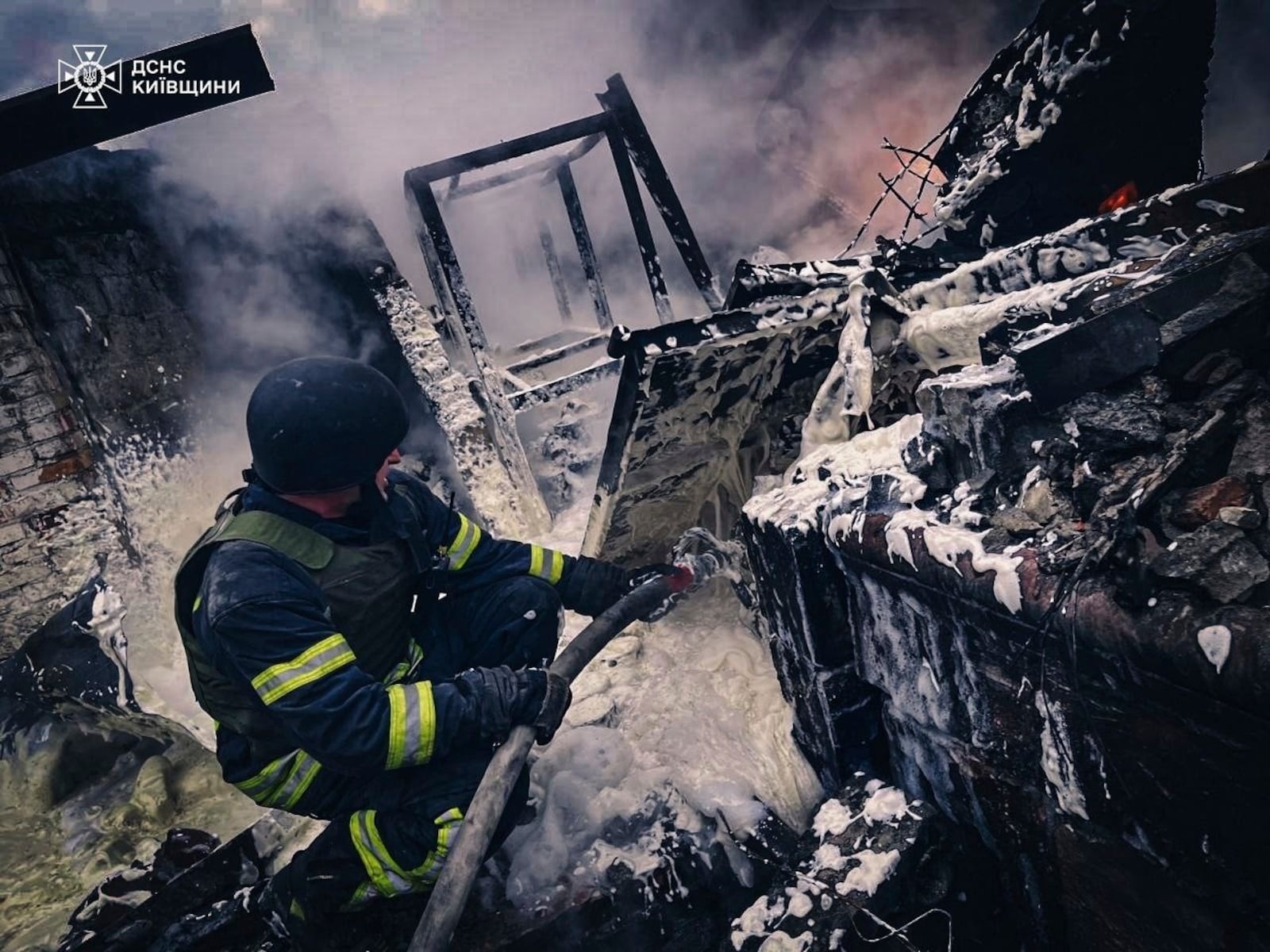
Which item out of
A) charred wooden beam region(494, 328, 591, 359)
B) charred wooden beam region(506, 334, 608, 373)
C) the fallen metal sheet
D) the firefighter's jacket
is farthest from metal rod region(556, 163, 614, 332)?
the firefighter's jacket

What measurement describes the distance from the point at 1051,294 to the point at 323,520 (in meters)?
2.20

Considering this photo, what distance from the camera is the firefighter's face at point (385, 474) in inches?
75.3

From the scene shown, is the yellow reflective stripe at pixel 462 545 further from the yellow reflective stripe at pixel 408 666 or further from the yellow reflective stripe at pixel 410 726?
the yellow reflective stripe at pixel 410 726

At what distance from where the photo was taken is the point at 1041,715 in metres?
1.12

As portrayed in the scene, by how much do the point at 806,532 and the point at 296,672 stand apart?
127 cm

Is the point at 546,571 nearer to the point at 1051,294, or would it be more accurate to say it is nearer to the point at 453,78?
the point at 1051,294

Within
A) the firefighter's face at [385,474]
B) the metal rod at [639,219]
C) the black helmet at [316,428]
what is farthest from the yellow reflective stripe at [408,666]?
the metal rod at [639,219]

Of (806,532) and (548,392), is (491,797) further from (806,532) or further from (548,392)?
(548,392)

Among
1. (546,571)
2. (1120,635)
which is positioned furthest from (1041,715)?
(546,571)

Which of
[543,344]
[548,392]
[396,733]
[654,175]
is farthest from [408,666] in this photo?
[543,344]

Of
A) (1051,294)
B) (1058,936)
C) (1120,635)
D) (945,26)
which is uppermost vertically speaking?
(945,26)

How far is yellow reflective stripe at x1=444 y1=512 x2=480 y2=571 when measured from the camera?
229 centimetres

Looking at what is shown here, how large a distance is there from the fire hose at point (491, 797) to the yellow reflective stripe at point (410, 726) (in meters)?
0.18

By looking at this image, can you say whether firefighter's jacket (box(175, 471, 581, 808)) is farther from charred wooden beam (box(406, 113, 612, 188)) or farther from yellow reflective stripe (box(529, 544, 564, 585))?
charred wooden beam (box(406, 113, 612, 188))
